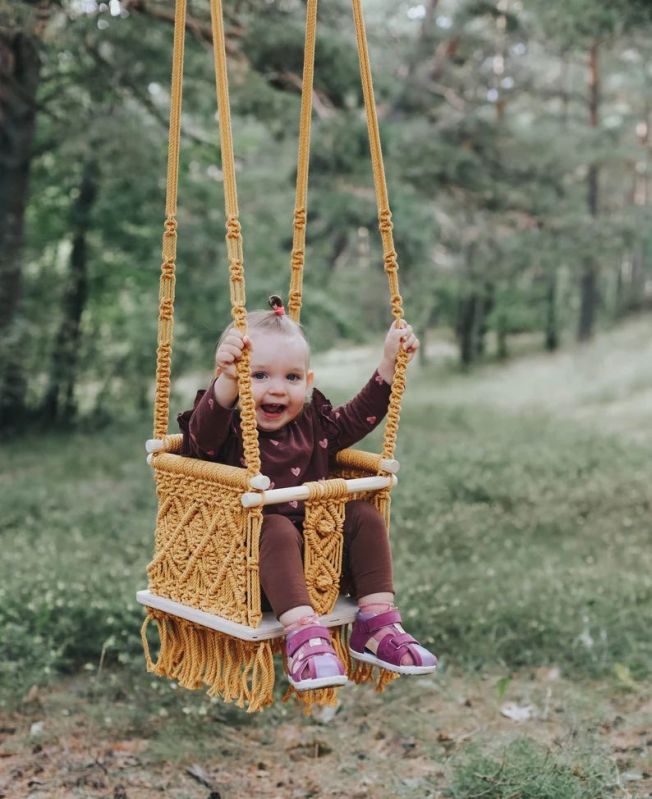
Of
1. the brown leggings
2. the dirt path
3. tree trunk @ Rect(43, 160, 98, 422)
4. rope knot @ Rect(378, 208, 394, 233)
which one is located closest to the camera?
the brown leggings

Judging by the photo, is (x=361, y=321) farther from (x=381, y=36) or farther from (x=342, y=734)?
(x=342, y=734)

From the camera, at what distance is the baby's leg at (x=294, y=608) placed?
2699 millimetres

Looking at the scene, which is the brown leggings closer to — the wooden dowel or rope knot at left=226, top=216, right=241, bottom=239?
the wooden dowel

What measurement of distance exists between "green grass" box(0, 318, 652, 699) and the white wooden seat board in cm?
125

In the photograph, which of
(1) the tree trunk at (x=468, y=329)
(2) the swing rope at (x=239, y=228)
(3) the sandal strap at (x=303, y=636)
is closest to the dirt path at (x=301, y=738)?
(3) the sandal strap at (x=303, y=636)

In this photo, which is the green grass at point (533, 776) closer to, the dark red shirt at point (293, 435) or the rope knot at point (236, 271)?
the dark red shirt at point (293, 435)

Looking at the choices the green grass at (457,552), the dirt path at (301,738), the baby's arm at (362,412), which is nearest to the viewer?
the baby's arm at (362,412)

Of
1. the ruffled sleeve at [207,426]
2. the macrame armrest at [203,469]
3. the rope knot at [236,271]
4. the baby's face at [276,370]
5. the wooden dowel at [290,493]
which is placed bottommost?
the wooden dowel at [290,493]

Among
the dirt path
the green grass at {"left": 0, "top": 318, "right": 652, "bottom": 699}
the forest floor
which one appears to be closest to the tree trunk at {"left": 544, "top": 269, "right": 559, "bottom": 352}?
the green grass at {"left": 0, "top": 318, "right": 652, "bottom": 699}

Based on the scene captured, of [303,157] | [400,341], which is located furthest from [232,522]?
[303,157]

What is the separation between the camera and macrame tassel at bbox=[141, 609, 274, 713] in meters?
2.88

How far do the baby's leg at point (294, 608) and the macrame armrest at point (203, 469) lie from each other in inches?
7.8

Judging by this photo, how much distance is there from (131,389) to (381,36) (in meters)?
6.49

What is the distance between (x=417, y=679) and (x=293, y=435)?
1.78m
